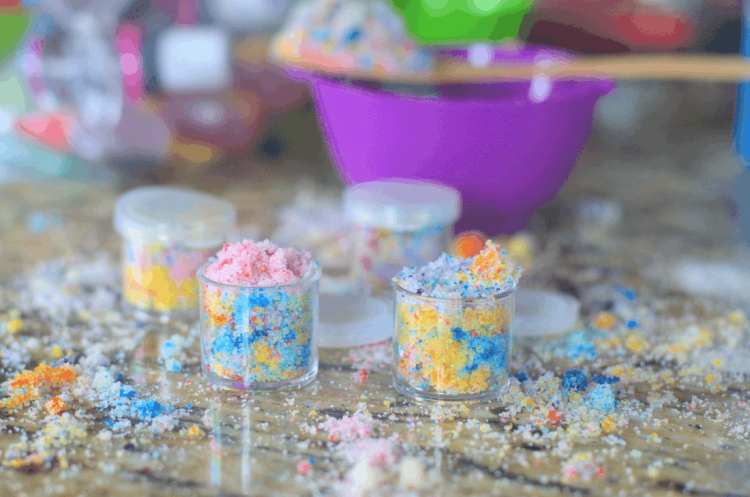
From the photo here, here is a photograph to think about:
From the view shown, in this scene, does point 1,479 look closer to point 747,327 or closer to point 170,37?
point 747,327

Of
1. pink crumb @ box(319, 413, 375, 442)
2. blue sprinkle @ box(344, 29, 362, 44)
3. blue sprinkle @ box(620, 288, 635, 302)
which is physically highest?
blue sprinkle @ box(344, 29, 362, 44)

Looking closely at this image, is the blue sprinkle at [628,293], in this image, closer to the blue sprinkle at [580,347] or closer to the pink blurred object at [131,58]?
the blue sprinkle at [580,347]

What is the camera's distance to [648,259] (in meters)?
1.11

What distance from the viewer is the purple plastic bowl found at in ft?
3.31

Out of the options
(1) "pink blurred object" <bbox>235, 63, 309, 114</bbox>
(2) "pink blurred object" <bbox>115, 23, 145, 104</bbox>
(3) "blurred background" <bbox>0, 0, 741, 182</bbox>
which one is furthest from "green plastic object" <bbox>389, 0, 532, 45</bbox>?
(2) "pink blurred object" <bbox>115, 23, 145, 104</bbox>

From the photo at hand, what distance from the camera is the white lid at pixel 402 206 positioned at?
913 mm

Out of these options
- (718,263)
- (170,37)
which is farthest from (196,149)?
(718,263)

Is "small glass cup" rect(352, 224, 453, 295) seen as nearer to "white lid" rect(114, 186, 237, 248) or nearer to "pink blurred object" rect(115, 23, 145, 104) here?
"white lid" rect(114, 186, 237, 248)

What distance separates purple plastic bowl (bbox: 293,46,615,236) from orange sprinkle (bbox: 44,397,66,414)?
Answer: 0.55m

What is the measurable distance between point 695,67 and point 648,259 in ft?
0.93

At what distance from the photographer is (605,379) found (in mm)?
743

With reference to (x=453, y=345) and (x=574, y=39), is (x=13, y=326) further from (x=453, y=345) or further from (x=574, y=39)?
(x=574, y=39)

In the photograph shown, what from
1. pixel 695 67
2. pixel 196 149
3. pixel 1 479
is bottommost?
pixel 1 479

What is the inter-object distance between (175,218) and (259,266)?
20 cm
